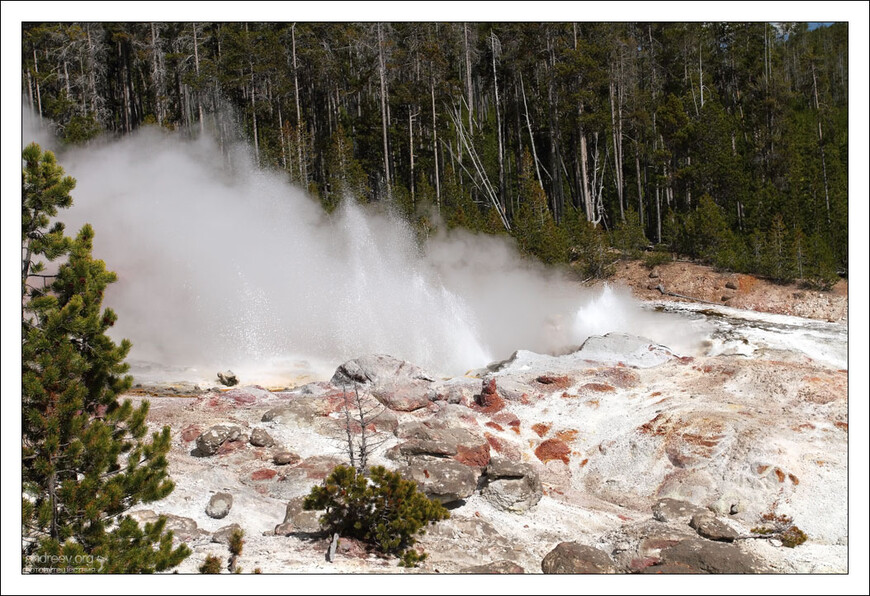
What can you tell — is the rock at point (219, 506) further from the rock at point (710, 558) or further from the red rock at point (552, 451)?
the rock at point (710, 558)

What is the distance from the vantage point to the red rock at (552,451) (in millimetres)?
8547

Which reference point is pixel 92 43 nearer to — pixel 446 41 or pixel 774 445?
pixel 446 41

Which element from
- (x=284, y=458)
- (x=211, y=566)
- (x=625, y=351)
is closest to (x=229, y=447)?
(x=284, y=458)

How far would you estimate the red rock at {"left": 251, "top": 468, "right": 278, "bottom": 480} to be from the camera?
7.53 m

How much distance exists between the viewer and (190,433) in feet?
27.0

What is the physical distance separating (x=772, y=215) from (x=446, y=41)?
11648 mm

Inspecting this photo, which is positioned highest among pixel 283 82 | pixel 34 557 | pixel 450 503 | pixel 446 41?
pixel 446 41

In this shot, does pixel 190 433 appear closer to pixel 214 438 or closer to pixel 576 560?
pixel 214 438

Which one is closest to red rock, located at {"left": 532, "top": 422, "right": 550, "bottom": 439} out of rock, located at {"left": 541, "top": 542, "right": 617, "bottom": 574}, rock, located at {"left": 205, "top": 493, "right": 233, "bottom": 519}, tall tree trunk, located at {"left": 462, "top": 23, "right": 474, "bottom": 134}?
rock, located at {"left": 541, "top": 542, "right": 617, "bottom": 574}

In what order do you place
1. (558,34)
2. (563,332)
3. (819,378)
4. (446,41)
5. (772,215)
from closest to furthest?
(819,378) < (563,332) < (772,215) < (558,34) < (446,41)

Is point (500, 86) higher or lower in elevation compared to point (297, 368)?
higher

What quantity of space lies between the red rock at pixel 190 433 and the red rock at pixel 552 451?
4.20 meters

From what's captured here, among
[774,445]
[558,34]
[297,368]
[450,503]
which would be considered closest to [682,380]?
[774,445]

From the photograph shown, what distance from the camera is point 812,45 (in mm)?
27141
